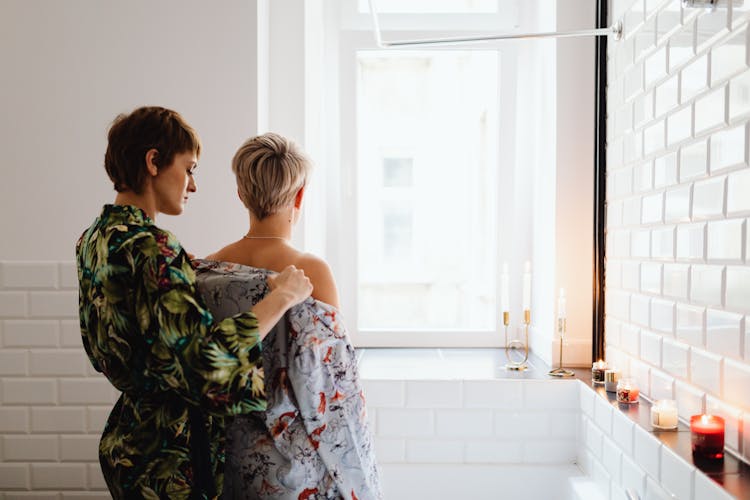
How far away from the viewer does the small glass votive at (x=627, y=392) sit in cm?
178

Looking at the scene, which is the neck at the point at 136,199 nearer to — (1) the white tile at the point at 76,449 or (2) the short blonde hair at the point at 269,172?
(2) the short blonde hair at the point at 269,172

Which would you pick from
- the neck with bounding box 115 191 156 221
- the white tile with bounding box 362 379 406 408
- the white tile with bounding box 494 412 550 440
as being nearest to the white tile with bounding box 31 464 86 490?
the white tile with bounding box 362 379 406 408

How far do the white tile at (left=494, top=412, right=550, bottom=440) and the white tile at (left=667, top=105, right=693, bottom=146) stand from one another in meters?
0.95

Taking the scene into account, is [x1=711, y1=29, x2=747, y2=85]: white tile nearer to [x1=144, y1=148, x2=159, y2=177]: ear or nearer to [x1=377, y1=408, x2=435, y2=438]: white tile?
[x1=144, y1=148, x2=159, y2=177]: ear

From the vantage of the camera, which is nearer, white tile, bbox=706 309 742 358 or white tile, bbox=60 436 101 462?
white tile, bbox=706 309 742 358

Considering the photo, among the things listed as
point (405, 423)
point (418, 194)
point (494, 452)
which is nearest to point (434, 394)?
point (405, 423)

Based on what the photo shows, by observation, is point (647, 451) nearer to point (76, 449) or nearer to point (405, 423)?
point (405, 423)

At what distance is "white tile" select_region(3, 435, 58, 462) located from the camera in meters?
2.09

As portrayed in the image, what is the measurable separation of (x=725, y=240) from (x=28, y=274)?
1.88m

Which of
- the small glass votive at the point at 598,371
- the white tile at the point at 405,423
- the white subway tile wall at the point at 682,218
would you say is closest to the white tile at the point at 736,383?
the white subway tile wall at the point at 682,218

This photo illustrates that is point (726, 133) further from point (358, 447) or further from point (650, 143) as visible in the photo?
point (358, 447)

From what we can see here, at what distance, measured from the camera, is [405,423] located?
217cm

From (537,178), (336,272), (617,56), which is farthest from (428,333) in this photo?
(617,56)

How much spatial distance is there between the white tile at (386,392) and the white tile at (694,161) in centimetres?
105
